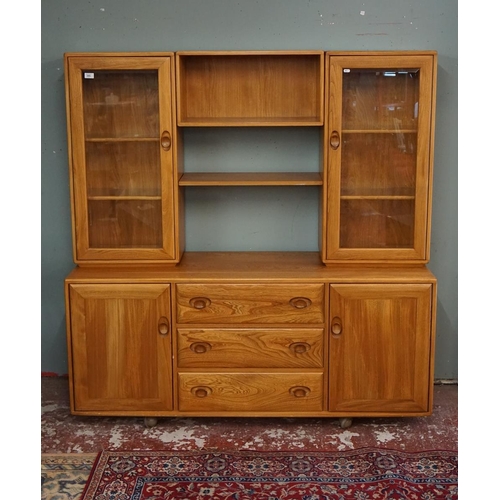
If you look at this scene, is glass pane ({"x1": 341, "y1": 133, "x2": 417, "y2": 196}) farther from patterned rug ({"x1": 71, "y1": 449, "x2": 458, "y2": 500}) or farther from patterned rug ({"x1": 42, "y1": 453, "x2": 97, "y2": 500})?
patterned rug ({"x1": 42, "y1": 453, "x2": 97, "y2": 500})

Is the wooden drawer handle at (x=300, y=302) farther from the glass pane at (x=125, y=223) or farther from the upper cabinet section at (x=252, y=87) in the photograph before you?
the upper cabinet section at (x=252, y=87)

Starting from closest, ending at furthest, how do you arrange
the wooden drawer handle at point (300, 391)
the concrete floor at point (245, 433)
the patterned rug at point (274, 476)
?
the patterned rug at point (274, 476)
the concrete floor at point (245, 433)
the wooden drawer handle at point (300, 391)

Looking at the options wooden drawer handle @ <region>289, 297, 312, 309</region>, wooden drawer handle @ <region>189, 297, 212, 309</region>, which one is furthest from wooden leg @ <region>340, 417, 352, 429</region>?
wooden drawer handle @ <region>189, 297, 212, 309</region>

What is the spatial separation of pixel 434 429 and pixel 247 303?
1.01 m

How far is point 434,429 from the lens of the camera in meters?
2.97

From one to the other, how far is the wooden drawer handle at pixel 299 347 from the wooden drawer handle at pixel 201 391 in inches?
16.1

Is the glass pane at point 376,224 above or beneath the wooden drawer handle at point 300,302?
above

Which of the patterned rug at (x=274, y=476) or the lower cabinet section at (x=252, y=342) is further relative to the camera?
the lower cabinet section at (x=252, y=342)

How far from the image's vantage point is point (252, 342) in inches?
115

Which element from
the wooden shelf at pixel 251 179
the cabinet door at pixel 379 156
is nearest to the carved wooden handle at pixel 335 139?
the cabinet door at pixel 379 156

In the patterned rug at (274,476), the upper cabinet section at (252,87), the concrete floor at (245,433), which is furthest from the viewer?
the upper cabinet section at (252,87)

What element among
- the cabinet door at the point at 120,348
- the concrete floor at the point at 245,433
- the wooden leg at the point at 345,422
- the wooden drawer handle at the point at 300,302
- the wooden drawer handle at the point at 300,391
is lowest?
the concrete floor at the point at 245,433

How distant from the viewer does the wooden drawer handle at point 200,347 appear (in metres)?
2.93
